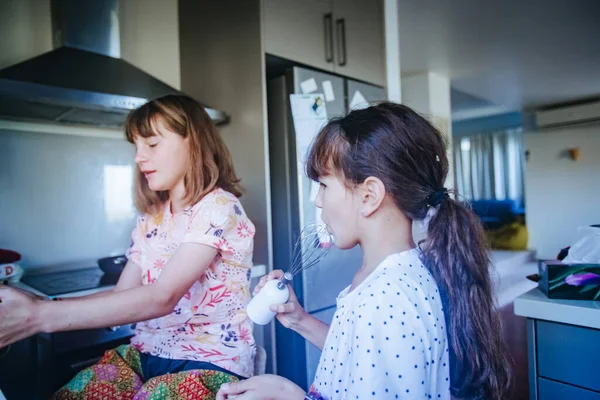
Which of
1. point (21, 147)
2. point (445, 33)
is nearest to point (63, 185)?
point (21, 147)

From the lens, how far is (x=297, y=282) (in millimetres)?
1639

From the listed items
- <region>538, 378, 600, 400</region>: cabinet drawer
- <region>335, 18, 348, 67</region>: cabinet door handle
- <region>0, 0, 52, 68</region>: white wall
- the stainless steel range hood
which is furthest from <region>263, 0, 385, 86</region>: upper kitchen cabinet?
<region>538, 378, 600, 400</region>: cabinet drawer

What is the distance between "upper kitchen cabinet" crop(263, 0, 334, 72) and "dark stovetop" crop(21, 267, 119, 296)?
0.99m

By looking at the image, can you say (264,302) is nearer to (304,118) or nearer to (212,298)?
(212,298)

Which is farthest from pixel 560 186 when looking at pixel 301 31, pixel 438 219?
pixel 438 219

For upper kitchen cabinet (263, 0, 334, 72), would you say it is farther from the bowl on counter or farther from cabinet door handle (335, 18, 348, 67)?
the bowl on counter

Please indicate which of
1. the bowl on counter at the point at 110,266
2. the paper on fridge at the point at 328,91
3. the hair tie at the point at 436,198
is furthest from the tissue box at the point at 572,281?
the bowl on counter at the point at 110,266

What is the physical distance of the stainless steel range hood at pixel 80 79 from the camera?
118 cm

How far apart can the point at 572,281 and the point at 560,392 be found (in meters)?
0.26

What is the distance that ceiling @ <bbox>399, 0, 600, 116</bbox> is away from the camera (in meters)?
2.22

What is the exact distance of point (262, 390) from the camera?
605 mm

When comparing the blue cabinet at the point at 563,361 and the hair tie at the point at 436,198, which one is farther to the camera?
the blue cabinet at the point at 563,361

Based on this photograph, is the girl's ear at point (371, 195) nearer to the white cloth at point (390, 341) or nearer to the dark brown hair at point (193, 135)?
the white cloth at point (390, 341)

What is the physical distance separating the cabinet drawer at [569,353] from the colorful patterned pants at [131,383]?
2.46 ft
